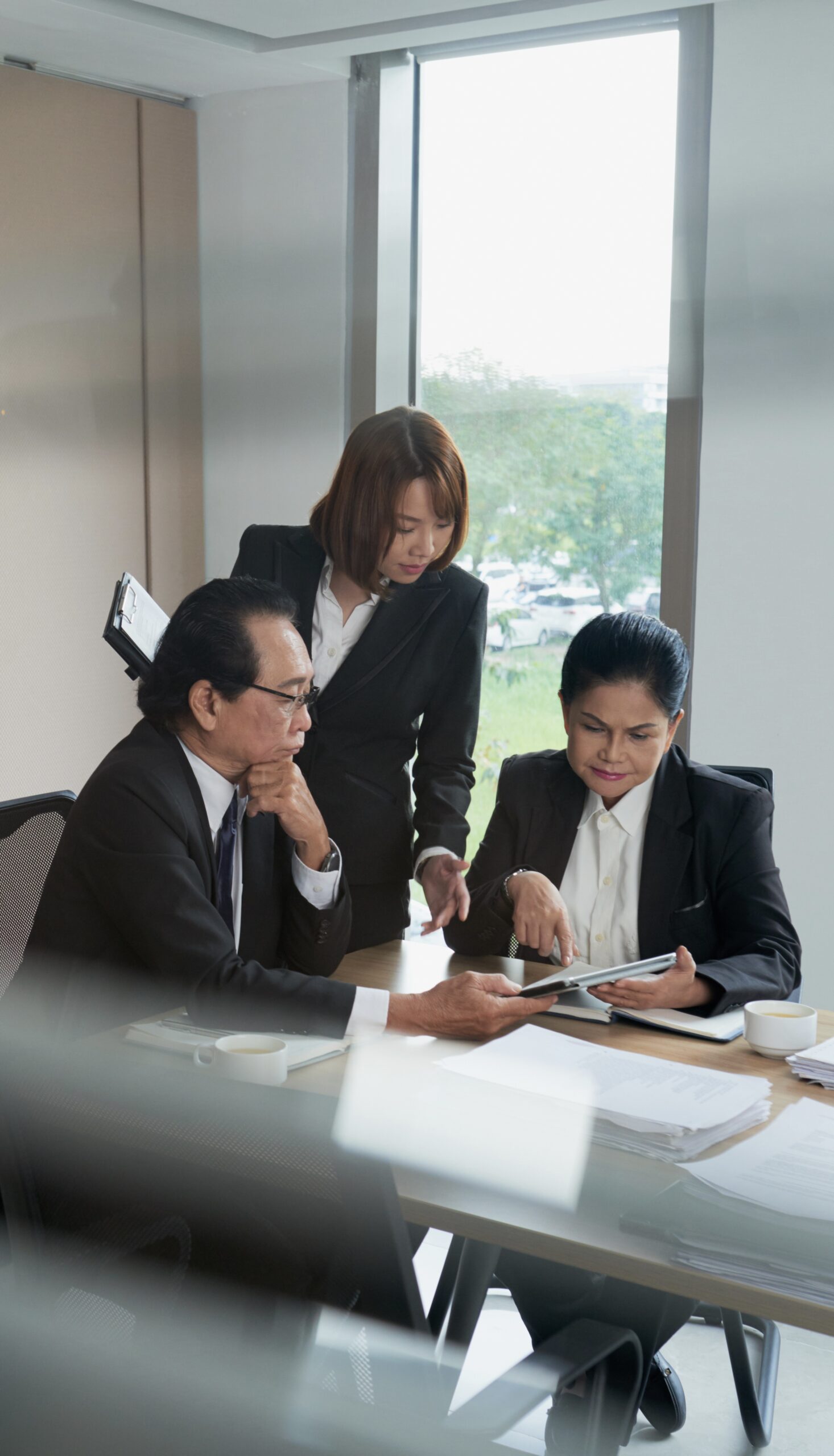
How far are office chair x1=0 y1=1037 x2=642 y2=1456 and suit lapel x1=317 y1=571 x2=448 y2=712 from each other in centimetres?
Result: 133

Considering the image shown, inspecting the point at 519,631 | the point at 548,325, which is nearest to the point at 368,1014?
the point at 519,631

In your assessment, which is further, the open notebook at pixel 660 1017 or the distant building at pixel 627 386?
the distant building at pixel 627 386

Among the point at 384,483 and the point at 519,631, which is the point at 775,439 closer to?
the point at 519,631

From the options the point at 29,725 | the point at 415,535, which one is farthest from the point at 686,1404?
the point at 29,725

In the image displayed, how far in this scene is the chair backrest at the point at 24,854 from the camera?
1.69 meters

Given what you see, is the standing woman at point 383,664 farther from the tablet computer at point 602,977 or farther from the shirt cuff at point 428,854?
the tablet computer at point 602,977

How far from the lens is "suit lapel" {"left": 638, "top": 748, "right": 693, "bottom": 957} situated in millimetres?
1709

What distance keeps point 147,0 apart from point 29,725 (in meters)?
1.40

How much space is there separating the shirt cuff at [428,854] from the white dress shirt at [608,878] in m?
0.21

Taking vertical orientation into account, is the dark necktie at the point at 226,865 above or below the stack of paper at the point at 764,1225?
below

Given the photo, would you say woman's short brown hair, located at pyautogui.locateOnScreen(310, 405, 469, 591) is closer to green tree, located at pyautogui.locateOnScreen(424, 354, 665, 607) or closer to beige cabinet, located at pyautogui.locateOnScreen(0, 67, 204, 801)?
green tree, located at pyautogui.locateOnScreen(424, 354, 665, 607)


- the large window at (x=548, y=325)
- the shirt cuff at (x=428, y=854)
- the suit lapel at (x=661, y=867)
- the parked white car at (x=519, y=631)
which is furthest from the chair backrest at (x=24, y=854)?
the parked white car at (x=519, y=631)

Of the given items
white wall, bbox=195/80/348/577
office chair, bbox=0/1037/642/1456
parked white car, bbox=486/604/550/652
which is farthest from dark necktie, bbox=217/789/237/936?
white wall, bbox=195/80/348/577

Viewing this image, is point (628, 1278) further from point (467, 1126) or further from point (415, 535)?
point (415, 535)
